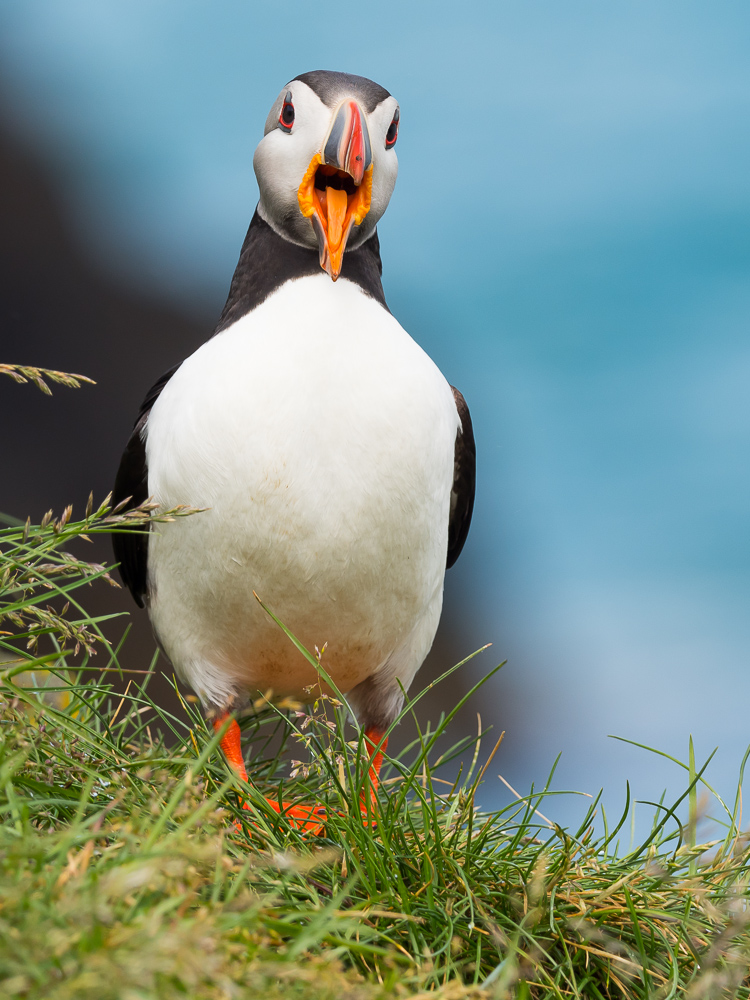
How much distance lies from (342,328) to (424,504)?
626 millimetres

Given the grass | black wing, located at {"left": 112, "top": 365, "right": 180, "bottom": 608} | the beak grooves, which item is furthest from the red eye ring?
the grass

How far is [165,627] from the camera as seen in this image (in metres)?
3.36

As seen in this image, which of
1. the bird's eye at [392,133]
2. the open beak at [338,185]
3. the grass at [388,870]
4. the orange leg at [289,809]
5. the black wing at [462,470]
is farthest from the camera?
the black wing at [462,470]

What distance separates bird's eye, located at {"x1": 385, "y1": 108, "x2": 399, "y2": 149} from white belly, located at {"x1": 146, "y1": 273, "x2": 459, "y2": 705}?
492mm

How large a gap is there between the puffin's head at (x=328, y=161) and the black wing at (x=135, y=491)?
810 mm

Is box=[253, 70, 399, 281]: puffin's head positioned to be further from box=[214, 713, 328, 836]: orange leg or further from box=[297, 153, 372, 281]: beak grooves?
box=[214, 713, 328, 836]: orange leg

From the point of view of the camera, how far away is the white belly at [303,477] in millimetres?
2852

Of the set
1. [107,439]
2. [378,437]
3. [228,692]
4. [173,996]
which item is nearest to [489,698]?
[107,439]

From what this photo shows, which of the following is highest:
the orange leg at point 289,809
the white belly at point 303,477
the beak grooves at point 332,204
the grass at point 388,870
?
the beak grooves at point 332,204

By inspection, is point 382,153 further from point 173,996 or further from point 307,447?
point 173,996

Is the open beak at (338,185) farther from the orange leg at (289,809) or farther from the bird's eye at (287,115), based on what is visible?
the orange leg at (289,809)

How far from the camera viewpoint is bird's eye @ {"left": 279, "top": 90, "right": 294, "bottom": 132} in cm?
306

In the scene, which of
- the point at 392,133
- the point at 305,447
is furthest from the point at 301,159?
the point at 305,447

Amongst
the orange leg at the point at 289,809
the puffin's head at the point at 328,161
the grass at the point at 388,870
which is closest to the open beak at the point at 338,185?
the puffin's head at the point at 328,161
